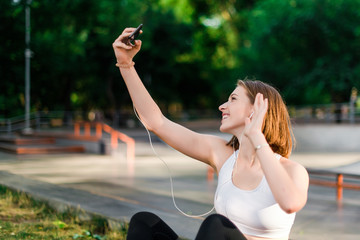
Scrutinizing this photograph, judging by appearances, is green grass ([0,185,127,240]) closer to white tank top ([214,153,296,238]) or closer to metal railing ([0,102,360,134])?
white tank top ([214,153,296,238])

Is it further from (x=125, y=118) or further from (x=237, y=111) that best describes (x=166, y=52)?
(x=237, y=111)

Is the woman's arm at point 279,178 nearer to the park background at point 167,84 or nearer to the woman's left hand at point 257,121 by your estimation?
the woman's left hand at point 257,121

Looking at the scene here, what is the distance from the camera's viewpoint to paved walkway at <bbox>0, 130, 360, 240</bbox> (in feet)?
15.8

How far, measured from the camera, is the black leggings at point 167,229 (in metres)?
2.01

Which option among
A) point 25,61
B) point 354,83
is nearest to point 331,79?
point 354,83

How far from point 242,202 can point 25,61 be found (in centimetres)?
2110

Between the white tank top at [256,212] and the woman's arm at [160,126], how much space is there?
39 cm

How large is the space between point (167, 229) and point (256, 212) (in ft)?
2.18

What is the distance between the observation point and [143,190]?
7.78m

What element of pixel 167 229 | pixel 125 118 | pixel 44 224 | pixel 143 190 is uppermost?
pixel 167 229

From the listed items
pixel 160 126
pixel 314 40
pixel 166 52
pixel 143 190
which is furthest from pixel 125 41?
pixel 166 52

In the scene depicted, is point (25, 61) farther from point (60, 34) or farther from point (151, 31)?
point (151, 31)

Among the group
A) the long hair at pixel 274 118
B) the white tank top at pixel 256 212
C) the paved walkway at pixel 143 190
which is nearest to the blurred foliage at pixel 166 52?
the paved walkway at pixel 143 190

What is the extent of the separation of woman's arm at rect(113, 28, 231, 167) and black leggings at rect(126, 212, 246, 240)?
447mm
